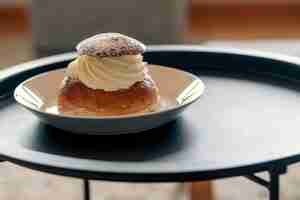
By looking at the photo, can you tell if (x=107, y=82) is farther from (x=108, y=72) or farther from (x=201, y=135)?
(x=201, y=135)

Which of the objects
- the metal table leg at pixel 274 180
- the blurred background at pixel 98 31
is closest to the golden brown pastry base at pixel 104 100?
the metal table leg at pixel 274 180

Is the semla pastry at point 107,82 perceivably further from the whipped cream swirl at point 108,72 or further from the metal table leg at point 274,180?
the metal table leg at point 274,180

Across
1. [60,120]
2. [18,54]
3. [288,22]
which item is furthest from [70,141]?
[288,22]

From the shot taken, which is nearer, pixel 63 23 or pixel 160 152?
pixel 160 152

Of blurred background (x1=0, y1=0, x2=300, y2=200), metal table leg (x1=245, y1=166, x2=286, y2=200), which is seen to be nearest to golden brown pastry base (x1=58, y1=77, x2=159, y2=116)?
metal table leg (x1=245, y1=166, x2=286, y2=200)

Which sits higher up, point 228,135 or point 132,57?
point 132,57

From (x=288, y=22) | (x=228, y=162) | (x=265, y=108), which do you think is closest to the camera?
(x=228, y=162)

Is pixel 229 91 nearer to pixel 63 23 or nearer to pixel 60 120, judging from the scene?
pixel 60 120
